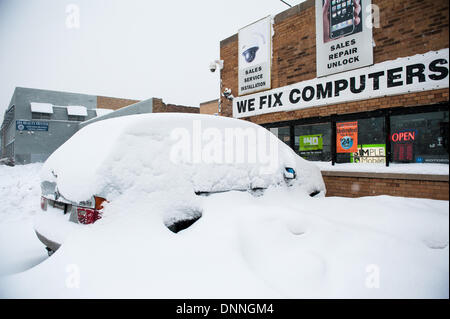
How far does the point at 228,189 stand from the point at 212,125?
2.57 ft

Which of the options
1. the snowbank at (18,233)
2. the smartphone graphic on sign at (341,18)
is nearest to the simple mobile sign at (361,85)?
the smartphone graphic on sign at (341,18)

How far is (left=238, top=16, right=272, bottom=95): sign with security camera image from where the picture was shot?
7.21 meters

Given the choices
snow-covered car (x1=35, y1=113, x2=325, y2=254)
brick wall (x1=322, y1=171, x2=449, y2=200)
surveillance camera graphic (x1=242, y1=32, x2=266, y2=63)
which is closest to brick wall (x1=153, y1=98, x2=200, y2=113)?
surveillance camera graphic (x1=242, y1=32, x2=266, y2=63)

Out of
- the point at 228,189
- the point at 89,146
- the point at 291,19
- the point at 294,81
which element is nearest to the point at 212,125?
the point at 228,189

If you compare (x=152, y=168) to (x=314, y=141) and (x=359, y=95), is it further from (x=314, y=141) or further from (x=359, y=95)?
(x=314, y=141)

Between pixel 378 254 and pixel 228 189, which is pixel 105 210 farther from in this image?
pixel 378 254

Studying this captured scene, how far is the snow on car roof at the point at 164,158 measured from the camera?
2.11 m

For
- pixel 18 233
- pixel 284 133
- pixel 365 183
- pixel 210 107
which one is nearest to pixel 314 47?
pixel 284 133

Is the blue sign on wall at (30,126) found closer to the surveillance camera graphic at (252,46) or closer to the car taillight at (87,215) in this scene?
the surveillance camera graphic at (252,46)

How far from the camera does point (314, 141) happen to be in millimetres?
6508

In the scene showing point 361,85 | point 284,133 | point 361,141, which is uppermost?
point 361,85

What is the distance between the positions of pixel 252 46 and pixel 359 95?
3658 millimetres
